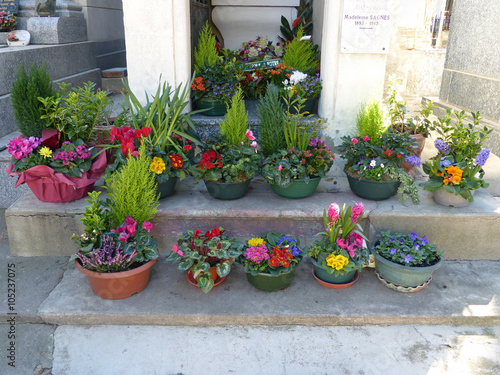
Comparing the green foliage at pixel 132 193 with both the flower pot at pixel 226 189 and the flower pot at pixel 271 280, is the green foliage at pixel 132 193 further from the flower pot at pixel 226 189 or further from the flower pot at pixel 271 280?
the flower pot at pixel 271 280

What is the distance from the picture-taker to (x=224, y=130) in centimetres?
334

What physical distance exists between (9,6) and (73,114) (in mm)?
3284

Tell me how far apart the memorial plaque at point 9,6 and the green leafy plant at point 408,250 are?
5.38 m

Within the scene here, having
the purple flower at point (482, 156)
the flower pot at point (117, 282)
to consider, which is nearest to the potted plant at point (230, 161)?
the flower pot at point (117, 282)

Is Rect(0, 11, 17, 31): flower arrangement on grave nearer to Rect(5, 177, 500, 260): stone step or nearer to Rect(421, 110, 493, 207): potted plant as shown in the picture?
Rect(5, 177, 500, 260): stone step

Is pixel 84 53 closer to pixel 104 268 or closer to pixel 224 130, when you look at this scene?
pixel 224 130

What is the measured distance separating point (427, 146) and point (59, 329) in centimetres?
380

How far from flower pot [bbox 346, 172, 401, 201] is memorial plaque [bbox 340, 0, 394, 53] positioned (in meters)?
1.22

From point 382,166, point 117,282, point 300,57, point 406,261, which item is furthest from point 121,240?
Result: point 300,57

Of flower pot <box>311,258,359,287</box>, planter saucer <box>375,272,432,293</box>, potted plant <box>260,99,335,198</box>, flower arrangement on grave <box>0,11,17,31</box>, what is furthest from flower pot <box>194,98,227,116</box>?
flower arrangement on grave <box>0,11,17,31</box>

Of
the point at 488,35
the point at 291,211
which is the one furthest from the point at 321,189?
the point at 488,35

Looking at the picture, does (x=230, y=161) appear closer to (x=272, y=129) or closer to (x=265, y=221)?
(x=272, y=129)

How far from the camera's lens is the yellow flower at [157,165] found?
3117mm

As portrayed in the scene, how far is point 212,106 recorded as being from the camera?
13.5ft
